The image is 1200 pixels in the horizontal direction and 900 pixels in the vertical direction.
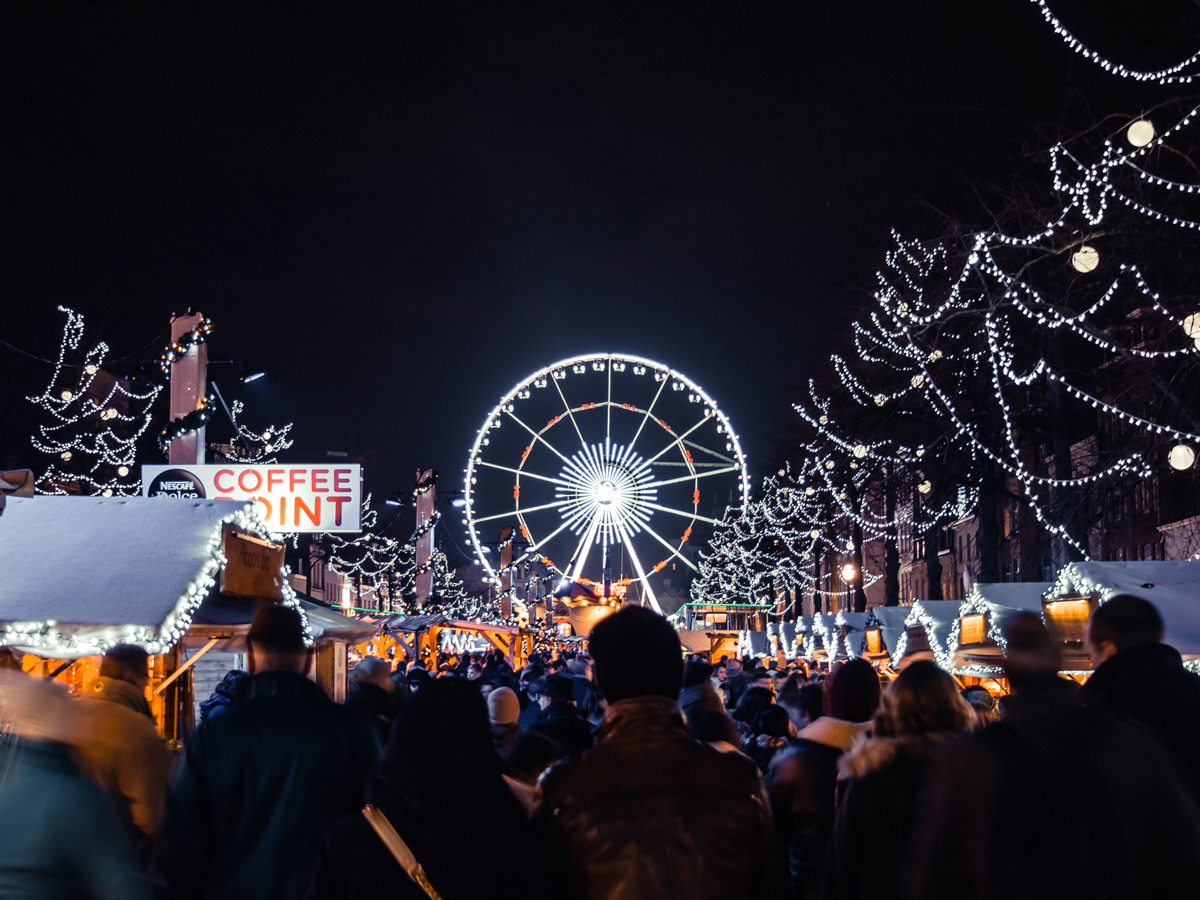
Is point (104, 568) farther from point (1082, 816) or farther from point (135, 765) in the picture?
point (1082, 816)

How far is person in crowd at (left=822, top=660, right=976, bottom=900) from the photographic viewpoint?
3.97 m

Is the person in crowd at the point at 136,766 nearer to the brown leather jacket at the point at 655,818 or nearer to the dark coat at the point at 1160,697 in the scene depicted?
the brown leather jacket at the point at 655,818

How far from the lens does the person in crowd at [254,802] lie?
12.6ft

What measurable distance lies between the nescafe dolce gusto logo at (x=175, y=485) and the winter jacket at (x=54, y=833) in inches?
445

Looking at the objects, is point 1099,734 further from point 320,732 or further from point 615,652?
point 320,732

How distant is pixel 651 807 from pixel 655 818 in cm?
3

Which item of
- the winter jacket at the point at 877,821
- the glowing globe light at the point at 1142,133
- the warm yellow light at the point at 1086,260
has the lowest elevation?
the winter jacket at the point at 877,821

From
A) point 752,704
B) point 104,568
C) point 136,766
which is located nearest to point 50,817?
point 136,766

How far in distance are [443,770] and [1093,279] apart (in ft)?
68.8

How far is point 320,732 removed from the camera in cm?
405

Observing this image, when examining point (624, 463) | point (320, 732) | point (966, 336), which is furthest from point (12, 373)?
point (320, 732)

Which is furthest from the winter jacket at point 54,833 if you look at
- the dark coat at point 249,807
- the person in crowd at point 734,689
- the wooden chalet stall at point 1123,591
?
the person in crowd at point 734,689

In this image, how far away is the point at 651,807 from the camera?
287 cm

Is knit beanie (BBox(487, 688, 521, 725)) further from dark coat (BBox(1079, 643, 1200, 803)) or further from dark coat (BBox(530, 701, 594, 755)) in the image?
dark coat (BBox(1079, 643, 1200, 803))
